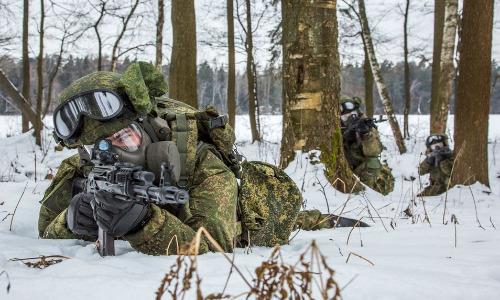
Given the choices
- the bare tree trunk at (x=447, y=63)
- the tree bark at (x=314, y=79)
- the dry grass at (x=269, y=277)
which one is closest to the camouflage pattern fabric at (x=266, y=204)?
the dry grass at (x=269, y=277)

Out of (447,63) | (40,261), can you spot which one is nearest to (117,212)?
(40,261)

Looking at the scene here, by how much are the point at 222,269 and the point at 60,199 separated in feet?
4.70

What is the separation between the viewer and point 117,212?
6.32 feet

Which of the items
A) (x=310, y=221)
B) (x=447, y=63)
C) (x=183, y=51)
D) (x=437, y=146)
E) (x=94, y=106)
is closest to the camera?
(x=94, y=106)

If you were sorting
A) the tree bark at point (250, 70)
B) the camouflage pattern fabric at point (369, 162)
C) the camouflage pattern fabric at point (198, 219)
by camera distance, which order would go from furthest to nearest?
the tree bark at point (250, 70) < the camouflage pattern fabric at point (369, 162) < the camouflage pattern fabric at point (198, 219)

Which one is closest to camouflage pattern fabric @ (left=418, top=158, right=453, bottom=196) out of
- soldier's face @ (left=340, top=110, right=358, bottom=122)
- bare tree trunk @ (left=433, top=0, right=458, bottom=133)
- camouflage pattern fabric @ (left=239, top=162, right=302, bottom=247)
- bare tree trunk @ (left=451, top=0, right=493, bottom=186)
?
bare tree trunk @ (left=451, top=0, right=493, bottom=186)

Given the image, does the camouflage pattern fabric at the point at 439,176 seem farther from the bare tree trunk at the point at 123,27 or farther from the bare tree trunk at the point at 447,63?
the bare tree trunk at the point at 123,27

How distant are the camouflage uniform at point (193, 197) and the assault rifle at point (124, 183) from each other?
13 cm

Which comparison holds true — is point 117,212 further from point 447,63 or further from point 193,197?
point 447,63

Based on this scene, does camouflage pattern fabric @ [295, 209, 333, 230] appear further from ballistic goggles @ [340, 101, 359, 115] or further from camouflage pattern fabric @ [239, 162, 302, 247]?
ballistic goggles @ [340, 101, 359, 115]

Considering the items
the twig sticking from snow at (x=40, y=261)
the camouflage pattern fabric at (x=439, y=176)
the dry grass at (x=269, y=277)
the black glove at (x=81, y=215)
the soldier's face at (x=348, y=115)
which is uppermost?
the soldier's face at (x=348, y=115)

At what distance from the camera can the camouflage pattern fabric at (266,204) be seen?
8.49 feet

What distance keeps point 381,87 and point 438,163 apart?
500 centimetres

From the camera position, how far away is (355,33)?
15.5m
